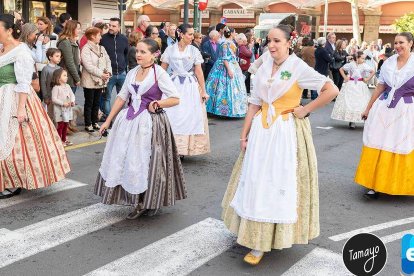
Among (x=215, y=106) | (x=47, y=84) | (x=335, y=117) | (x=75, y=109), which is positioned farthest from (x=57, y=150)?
(x=335, y=117)

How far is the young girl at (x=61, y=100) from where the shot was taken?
25.8 feet

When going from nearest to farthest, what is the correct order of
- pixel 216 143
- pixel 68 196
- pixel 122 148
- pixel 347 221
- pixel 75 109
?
1. pixel 122 148
2. pixel 347 221
3. pixel 68 196
4. pixel 216 143
5. pixel 75 109

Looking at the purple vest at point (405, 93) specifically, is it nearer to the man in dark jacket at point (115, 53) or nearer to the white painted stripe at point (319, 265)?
the white painted stripe at point (319, 265)

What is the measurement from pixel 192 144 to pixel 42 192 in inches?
Result: 93.4

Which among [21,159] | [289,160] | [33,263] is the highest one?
[289,160]

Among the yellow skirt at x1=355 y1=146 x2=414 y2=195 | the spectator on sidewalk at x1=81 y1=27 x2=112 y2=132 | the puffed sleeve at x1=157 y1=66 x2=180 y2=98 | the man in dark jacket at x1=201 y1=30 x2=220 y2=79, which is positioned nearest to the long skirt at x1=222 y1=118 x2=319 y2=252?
the puffed sleeve at x1=157 y1=66 x2=180 y2=98

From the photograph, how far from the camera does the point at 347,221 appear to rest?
5328 millimetres

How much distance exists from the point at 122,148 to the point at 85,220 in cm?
80

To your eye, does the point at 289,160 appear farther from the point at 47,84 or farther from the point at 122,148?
the point at 47,84

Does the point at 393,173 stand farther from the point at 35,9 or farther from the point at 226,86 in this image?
the point at 35,9

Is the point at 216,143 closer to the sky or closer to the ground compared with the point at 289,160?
closer to the ground

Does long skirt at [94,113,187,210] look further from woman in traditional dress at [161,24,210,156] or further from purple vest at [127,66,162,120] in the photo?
woman in traditional dress at [161,24,210,156]

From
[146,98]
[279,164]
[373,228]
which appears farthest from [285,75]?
[373,228]

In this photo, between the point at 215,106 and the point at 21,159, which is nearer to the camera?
the point at 21,159
